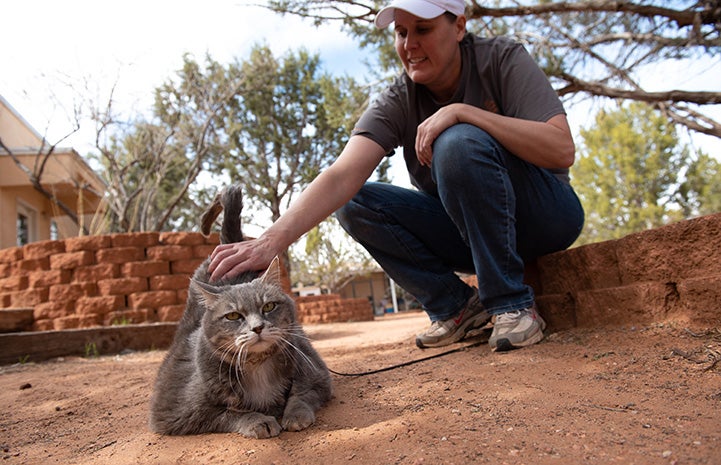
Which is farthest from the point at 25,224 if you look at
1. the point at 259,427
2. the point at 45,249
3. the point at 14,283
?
the point at 259,427

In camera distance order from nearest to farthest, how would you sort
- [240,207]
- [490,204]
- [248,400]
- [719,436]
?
[719,436]
[248,400]
[490,204]
[240,207]

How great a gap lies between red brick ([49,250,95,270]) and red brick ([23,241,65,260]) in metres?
0.15

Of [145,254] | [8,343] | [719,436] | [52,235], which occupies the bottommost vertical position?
[719,436]

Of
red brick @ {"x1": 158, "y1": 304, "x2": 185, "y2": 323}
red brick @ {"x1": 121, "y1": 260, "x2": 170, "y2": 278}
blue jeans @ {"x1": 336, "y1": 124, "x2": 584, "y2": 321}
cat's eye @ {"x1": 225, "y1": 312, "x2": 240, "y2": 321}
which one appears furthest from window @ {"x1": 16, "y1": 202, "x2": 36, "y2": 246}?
cat's eye @ {"x1": 225, "y1": 312, "x2": 240, "y2": 321}

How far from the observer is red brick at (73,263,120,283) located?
6594 mm

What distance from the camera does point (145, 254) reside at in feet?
22.3

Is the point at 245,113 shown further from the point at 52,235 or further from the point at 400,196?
the point at 400,196

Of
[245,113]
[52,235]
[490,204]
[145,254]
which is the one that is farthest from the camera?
[245,113]

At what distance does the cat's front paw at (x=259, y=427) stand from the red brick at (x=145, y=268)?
219 inches

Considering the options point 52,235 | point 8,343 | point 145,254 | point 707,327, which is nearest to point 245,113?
point 52,235

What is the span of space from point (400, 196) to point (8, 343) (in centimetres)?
396

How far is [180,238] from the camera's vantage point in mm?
6863

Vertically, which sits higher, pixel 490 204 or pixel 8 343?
pixel 490 204

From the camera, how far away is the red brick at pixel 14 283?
685 cm
